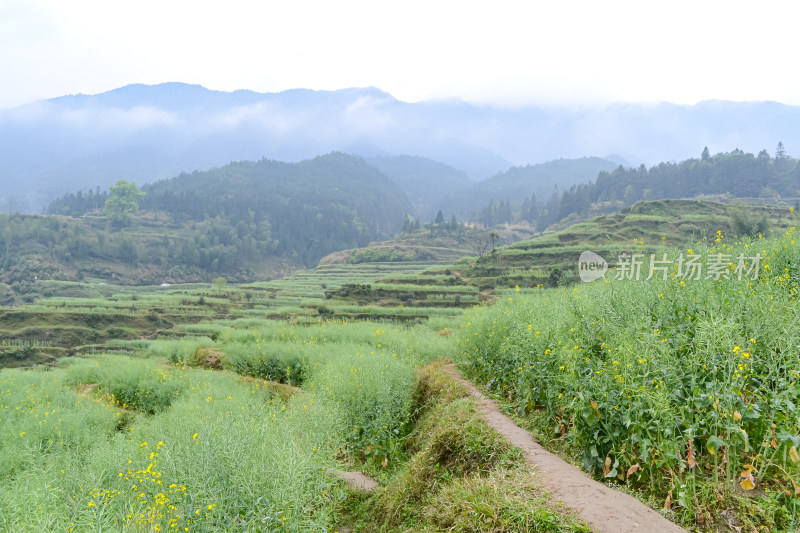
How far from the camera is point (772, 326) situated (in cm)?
471

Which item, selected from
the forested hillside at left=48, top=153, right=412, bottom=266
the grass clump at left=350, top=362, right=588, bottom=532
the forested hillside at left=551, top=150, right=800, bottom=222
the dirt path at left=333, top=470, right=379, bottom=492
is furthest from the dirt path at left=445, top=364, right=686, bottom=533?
the forested hillside at left=48, top=153, right=412, bottom=266

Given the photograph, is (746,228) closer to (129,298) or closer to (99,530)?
(99,530)

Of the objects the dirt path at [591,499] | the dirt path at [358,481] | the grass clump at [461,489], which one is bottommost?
the dirt path at [358,481]

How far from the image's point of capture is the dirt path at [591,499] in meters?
3.48

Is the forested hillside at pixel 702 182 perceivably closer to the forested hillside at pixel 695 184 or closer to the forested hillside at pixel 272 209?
the forested hillside at pixel 695 184

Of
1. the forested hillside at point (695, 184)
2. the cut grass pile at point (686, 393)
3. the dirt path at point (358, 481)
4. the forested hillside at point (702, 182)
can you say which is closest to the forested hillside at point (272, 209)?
the forested hillside at point (695, 184)

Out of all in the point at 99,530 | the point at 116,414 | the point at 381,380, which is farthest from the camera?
the point at 116,414

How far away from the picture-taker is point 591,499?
3.83 meters

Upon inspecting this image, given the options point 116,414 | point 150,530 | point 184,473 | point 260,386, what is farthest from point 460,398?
point 116,414

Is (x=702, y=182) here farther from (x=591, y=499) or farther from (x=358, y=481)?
(x=591, y=499)

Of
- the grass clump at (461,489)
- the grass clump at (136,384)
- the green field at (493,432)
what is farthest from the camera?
the grass clump at (136,384)

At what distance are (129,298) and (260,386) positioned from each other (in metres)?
53.5

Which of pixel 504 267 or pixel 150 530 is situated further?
pixel 504 267

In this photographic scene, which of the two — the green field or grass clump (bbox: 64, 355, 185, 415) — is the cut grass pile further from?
grass clump (bbox: 64, 355, 185, 415)
